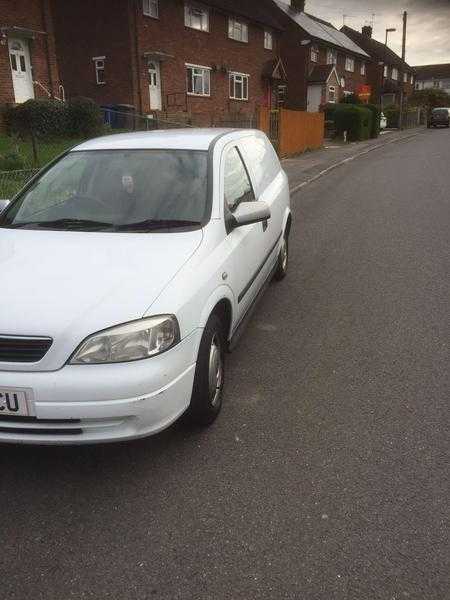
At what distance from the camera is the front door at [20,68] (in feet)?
63.3

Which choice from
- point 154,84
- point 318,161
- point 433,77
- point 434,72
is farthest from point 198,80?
point 434,72

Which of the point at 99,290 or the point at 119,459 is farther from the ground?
the point at 99,290

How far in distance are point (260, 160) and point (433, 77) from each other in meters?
118

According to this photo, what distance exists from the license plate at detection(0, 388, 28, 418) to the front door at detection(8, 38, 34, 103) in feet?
64.6

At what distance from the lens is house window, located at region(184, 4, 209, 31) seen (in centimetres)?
2695

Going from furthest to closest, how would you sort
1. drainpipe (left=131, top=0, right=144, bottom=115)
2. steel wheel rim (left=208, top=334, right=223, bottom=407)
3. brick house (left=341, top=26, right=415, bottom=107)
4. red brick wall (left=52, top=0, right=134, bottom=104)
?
brick house (left=341, top=26, right=415, bottom=107) < red brick wall (left=52, top=0, right=134, bottom=104) < drainpipe (left=131, top=0, right=144, bottom=115) < steel wheel rim (left=208, top=334, right=223, bottom=407)

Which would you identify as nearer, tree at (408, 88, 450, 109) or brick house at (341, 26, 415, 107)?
brick house at (341, 26, 415, 107)

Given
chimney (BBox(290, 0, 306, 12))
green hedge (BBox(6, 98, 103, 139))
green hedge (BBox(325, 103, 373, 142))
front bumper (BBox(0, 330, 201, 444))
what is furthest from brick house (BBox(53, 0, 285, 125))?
front bumper (BBox(0, 330, 201, 444))

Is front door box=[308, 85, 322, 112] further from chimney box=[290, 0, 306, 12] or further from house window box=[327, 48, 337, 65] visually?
chimney box=[290, 0, 306, 12]

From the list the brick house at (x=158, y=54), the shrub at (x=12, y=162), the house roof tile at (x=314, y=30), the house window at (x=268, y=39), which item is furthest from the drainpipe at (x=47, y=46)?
the house roof tile at (x=314, y=30)

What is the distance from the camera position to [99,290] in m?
2.79

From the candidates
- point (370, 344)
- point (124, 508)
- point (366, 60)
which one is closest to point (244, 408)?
point (124, 508)

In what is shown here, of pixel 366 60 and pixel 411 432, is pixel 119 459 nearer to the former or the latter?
pixel 411 432

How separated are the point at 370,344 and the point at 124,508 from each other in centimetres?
265
